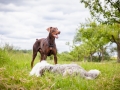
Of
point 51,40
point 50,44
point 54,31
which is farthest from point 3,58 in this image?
point 54,31

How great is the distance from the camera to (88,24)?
4678 centimetres

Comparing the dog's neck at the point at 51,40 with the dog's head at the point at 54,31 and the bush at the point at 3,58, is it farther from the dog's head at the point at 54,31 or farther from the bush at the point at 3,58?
the bush at the point at 3,58

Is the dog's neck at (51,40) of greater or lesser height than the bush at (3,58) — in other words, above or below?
above

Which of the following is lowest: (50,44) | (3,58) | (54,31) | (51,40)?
(3,58)

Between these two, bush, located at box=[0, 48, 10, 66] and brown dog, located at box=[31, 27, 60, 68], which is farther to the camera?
brown dog, located at box=[31, 27, 60, 68]

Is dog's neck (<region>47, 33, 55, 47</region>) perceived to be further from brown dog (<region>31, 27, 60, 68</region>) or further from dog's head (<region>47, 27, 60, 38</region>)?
dog's head (<region>47, 27, 60, 38</region>)

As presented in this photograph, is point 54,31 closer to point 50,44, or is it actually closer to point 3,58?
point 50,44

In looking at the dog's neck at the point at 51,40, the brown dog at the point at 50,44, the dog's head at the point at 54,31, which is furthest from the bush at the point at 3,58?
the dog's head at the point at 54,31

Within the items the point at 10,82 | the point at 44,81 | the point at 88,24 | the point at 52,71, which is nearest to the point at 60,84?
the point at 44,81

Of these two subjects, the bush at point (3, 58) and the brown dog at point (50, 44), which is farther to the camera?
the brown dog at point (50, 44)

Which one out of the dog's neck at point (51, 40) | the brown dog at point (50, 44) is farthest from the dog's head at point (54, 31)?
the dog's neck at point (51, 40)

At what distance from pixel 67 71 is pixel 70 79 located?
3.52ft

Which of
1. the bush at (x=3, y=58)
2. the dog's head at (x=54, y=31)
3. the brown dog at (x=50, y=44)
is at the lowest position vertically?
the bush at (x=3, y=58)

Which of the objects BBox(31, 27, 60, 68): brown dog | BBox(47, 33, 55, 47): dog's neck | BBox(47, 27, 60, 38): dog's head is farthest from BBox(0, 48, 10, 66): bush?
BBox(47, 27, 60, 38): dog's head
